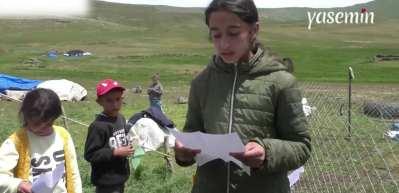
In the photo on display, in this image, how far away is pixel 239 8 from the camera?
7.96 feet

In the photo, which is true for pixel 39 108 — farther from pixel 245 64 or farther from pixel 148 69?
pixel 148 69

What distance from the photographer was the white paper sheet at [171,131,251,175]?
2279mm

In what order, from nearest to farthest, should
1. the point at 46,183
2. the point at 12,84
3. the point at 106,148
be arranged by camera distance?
the point at 46,183 < the point at 106,148 < the point at 12,84

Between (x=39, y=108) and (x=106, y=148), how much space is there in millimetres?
1417

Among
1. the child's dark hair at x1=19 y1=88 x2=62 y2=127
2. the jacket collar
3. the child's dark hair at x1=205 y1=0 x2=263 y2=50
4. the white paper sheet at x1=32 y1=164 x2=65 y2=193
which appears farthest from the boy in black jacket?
the child's dark hair at x1=205 y1=0 x2=263 y2=50

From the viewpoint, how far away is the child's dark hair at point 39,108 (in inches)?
137

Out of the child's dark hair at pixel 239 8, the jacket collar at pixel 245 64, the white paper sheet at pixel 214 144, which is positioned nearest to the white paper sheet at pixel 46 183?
the white paper sheet at pixel 214 144

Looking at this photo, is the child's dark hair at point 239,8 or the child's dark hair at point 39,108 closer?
the child's dark hair at point 239,8

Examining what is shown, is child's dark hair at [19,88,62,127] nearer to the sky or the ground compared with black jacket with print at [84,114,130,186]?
nearer to the sky

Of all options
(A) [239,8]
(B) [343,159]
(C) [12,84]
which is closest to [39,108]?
(A) [239,8]

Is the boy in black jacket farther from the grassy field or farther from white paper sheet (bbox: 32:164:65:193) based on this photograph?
white paper sheet (bbox: 32:164:65:193)

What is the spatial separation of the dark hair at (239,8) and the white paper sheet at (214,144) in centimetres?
47

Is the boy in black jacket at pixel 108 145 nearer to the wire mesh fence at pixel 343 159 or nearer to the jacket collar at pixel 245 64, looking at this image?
the wire mesh fence at pixel 343 159

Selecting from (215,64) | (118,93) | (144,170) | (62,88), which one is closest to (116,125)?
(118,93)
